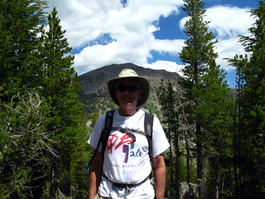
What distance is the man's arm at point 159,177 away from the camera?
2.39 meters

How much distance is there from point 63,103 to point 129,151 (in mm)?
15316

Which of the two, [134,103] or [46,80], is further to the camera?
[46,80]

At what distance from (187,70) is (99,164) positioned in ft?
64.5

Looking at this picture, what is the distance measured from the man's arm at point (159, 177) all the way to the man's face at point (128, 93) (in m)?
0.71

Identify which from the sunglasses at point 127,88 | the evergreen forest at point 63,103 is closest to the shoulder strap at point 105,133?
the sunglasses at point 127,88

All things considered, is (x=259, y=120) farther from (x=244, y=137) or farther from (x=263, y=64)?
(x=263, y=64)

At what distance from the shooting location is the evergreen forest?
11602mm

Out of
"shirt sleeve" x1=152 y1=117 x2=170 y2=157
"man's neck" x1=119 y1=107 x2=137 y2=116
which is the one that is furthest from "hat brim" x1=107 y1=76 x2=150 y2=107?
"shirt sleeve" x1=152 y1=117 x2=170 y2=157

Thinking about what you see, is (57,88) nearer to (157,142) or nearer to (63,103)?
(63,103)

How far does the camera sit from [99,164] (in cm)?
254

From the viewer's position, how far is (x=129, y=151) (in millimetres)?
2332

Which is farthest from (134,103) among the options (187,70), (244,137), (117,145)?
(187,70)

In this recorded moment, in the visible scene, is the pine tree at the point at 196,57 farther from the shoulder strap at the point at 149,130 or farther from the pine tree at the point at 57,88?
the shoulder strap at the point at 149,130

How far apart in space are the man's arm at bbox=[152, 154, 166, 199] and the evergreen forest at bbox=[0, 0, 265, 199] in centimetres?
899
